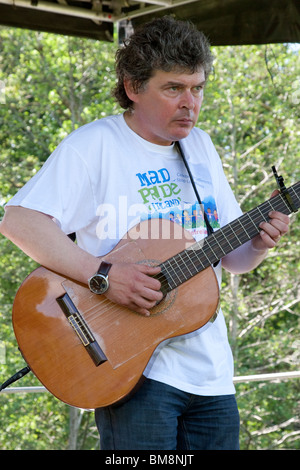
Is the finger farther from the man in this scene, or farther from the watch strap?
the watch strap

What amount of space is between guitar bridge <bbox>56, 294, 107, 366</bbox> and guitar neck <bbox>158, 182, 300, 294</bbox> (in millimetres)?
264

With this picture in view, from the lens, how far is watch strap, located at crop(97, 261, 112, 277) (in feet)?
6.61

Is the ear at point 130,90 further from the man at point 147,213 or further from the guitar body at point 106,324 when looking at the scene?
the guitar body at point 106,324

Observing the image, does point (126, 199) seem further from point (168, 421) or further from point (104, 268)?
point (168, 421)

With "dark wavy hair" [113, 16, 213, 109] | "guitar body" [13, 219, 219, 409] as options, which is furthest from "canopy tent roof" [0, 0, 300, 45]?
"guitar body" [13, 219, 219, 409]

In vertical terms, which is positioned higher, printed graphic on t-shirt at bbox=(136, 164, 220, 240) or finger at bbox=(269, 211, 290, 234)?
printed graphic on t-shirt at bbox=(136, 164, 220, 240)

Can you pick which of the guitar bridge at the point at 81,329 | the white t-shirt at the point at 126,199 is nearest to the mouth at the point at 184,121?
the white t-shirt at the point at 126,199

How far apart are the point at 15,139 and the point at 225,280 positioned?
4.60 metres

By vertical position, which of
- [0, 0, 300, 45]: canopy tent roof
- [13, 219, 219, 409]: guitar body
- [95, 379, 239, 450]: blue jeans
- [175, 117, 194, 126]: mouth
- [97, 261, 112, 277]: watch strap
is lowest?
[95, 379, 239, 450]: blue jeans

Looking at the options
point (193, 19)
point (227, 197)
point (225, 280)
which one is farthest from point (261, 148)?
point (227, 197)

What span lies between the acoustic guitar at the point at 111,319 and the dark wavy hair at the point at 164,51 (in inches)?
20.0

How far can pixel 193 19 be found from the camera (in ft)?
11.6
